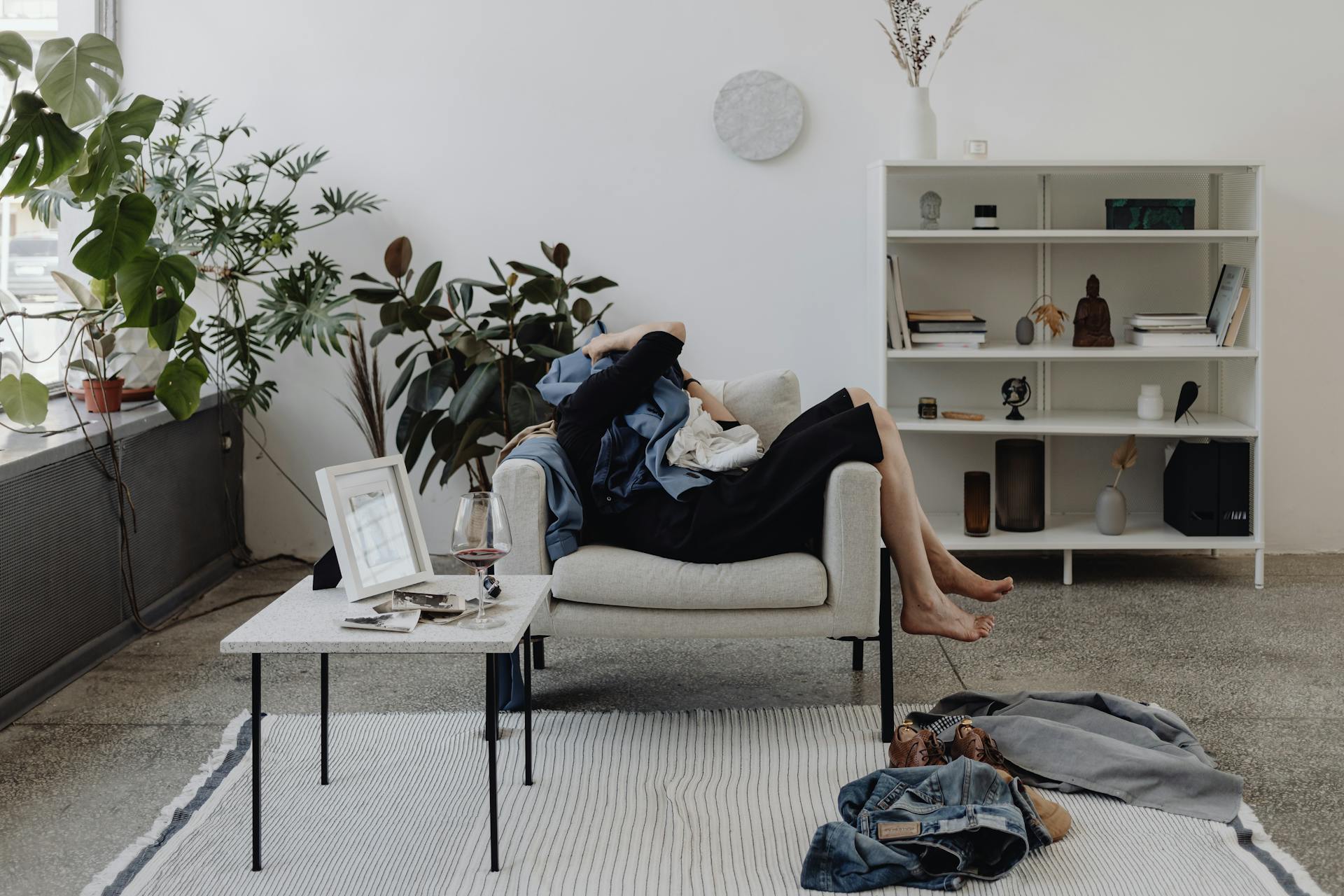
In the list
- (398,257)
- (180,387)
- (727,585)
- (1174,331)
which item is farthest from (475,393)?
(1174,331)

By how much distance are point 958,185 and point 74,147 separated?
9.55 feet

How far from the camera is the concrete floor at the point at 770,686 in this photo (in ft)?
7.53

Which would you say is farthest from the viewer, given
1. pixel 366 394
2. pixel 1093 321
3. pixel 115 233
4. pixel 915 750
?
pixel 366 394

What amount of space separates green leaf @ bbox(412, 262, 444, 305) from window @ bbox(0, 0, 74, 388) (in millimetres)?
1129

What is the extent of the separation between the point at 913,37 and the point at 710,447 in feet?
6.68

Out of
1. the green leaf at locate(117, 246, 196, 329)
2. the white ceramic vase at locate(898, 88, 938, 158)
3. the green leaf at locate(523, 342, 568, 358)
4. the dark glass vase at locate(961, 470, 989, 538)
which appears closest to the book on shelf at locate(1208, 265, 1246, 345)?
the dark glass vase at locate(961, 470, 989, 538)

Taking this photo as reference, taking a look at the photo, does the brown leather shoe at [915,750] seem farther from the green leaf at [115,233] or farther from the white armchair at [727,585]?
the green leaf at [115,233]

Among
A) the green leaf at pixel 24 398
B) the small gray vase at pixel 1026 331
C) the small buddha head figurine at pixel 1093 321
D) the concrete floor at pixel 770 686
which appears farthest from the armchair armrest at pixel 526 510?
the small buddha head figurine at pixel 1093 321

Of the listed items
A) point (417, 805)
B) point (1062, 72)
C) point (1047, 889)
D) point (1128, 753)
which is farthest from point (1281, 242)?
point (417, 805)

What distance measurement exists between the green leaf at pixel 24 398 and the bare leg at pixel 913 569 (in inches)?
83.4

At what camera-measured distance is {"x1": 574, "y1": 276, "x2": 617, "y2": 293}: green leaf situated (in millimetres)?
4082

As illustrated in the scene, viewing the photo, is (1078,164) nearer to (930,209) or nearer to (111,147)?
(930,209)

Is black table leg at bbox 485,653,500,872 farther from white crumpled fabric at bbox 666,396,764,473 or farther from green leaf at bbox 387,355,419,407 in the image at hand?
green leaf at bbox 387,355,419,407

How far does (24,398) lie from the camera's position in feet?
9.72
